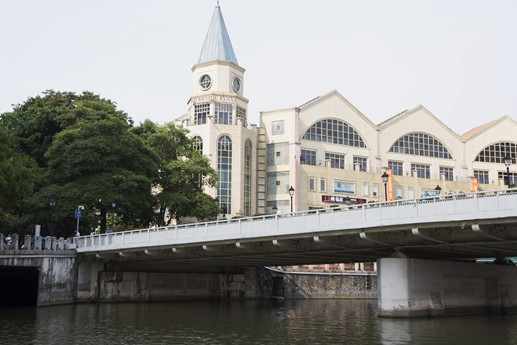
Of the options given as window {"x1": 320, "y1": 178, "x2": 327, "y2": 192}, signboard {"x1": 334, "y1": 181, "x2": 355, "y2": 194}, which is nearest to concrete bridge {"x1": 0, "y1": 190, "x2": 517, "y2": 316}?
window {"x1": 320, "y1": 178, "x2": 327, "y2": 192}

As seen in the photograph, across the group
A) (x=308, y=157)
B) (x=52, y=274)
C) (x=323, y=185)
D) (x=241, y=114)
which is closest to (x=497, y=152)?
(x=323, y=185)

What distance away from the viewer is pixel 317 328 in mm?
36406

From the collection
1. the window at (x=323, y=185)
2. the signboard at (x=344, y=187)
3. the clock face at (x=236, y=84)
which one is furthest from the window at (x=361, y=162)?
the clock face at (x=236, y=84)

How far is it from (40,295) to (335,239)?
2352 cm

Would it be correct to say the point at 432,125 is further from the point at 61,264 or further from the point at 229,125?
the point at 61,264

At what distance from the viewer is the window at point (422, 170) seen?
334 ft

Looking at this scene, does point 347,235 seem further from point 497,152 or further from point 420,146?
point 497,152

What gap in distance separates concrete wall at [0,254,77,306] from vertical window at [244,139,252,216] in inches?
1527

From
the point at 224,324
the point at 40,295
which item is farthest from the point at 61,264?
the point at 224,324

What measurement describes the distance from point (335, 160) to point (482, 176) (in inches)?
1116

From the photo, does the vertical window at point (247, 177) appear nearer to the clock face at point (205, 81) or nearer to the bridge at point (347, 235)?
the clock face at point (205, 81)

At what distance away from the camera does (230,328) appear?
115 ft

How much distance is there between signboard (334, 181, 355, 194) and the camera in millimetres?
94250

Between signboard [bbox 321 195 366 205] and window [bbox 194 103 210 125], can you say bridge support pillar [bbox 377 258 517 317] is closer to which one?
signboard [bbox 321 195 366 205]
